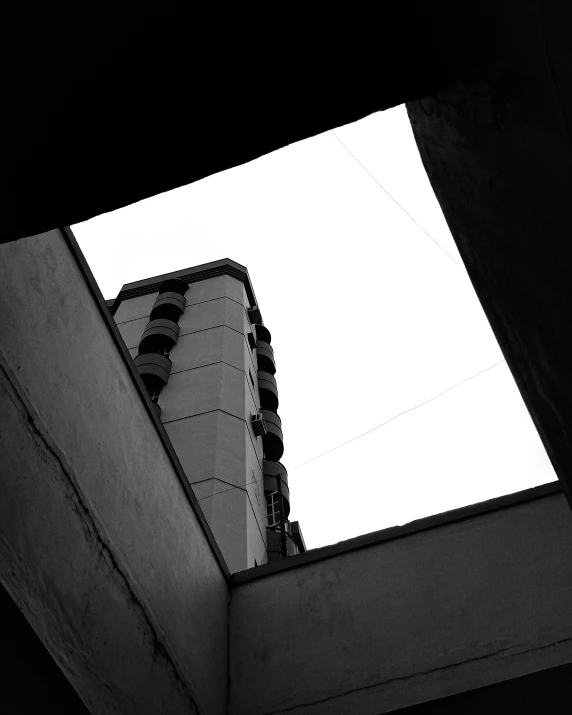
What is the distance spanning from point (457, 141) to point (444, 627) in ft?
11.3

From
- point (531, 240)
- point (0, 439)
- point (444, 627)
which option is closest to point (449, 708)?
point (444, 627)

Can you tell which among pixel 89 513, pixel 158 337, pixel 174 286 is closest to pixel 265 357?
pixel 174 286

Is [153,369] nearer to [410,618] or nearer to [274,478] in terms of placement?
[274,478]

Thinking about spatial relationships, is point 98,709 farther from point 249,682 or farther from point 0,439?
point 249,682

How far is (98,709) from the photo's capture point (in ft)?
11.6

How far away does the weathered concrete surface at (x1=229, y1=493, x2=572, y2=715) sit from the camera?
4.51m

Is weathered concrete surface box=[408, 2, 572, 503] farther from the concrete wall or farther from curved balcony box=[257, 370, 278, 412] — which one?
curved balcony box=[257, 370, 278, 412]

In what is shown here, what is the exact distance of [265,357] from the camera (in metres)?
23.2

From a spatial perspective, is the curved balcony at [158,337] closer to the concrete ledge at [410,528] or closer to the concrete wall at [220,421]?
the concrete wall at [220,421]

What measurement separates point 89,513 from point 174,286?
1904 cm

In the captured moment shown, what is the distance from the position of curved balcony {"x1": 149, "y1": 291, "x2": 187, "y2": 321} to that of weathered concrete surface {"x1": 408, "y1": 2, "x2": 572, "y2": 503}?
17734 millimetres

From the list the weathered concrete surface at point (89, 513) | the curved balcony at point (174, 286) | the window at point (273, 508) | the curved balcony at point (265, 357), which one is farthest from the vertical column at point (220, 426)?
the weathered concrete surface at point (89, 513)

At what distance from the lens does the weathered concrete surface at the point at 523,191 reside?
1.73 m

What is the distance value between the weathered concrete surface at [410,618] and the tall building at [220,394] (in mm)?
4810
